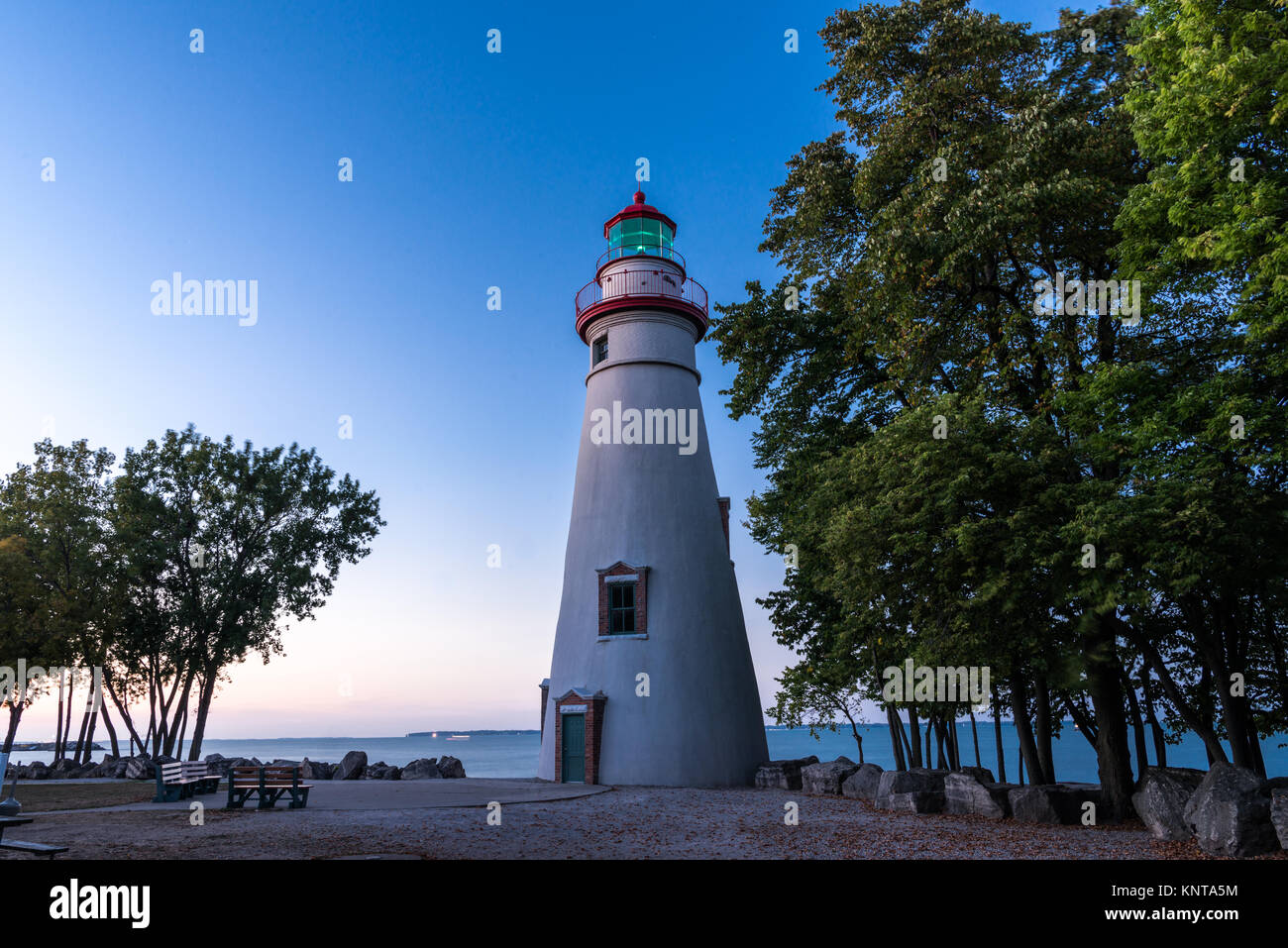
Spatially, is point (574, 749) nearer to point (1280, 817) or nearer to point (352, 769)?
point (352, 769)

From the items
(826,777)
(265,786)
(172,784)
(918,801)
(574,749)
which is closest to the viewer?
(265,786)

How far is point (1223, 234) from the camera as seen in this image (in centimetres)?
1271

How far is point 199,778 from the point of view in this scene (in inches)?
703

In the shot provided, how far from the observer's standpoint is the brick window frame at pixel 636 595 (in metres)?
23.4

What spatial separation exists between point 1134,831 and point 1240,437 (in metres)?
6.98

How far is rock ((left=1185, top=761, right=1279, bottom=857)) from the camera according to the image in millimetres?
10234

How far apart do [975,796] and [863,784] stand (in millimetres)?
3952

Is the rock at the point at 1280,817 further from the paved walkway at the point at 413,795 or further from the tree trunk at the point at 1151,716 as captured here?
the paved walkway at the point at 413,795

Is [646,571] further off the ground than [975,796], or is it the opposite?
[646,571]

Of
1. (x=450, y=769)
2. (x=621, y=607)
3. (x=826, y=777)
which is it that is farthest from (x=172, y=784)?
(x=826, y=777)

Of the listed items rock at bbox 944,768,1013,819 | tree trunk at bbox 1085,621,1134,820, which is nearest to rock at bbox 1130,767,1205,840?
tree trunk at bbox 1085,621,1134,820

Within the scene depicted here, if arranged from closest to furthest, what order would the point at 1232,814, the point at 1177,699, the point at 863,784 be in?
the point at 1232,814, the point at 1177,699, the point at 863,784
